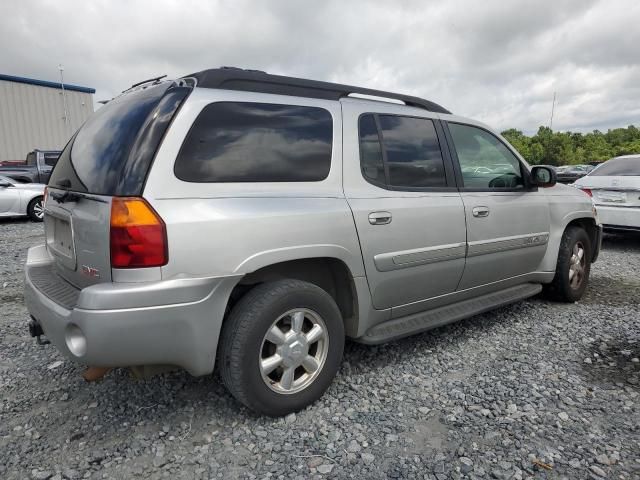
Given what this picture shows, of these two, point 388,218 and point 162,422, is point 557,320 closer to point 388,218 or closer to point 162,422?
point 388,218

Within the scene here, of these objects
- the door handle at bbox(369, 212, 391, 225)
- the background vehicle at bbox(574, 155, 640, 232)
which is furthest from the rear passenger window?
the background vehicle at bbox(574, 155, 640, 232)

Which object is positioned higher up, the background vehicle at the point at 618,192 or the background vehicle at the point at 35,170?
the background vehicle at the point at 35,170

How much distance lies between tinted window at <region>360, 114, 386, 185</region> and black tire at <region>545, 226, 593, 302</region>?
7.66 feet

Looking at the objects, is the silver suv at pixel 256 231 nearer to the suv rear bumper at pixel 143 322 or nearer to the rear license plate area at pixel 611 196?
the suv rear bumper at pixel 143 322

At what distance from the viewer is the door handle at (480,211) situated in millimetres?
3383

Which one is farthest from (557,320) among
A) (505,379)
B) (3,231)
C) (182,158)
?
(3,231)

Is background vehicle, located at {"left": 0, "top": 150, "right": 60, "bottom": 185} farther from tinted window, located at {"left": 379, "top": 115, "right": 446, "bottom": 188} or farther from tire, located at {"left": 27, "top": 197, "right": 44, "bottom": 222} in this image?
tinted window, located at {"left": 379, "top": 115, "right": 446, "bottom": 188}

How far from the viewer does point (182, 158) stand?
7.19ft

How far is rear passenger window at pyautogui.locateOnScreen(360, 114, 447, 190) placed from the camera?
291 cm

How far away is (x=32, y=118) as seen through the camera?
90.2 feet

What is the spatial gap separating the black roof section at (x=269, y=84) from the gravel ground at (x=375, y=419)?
5.83ft

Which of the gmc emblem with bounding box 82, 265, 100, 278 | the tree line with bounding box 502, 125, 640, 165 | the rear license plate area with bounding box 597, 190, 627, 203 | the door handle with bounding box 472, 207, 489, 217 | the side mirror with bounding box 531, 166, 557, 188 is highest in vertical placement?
the tree line with bounding box 502, 125, 640, 165

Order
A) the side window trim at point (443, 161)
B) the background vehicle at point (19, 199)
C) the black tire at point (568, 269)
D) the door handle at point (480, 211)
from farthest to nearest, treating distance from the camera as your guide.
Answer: the background vehicle at point (19, 199) → the black tire at point (568, 269) → the door handle at point (480, 211) → the side window trim at point (443, 161)

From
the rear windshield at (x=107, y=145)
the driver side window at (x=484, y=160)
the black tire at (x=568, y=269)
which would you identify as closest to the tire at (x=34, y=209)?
the rear windshield at (x=107, y=145)
